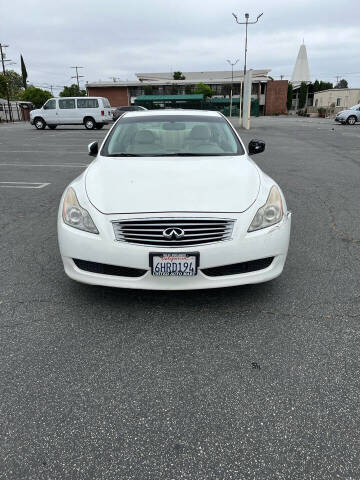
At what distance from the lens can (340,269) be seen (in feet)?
11.6

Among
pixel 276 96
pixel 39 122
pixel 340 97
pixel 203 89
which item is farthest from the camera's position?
pixel 276 96

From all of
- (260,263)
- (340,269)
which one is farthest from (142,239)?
(340,269)

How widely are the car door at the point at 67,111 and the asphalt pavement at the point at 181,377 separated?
22688 mm

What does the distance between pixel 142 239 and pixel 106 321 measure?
66 cm

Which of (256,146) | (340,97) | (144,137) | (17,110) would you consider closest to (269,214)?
(144,137)

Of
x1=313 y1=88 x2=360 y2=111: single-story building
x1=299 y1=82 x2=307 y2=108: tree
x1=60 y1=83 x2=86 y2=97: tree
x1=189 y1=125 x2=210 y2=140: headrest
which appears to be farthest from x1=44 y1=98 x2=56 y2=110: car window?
x1=299 y1=82 x2=307 y2=108: tree

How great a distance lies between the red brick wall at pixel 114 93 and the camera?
72812mm

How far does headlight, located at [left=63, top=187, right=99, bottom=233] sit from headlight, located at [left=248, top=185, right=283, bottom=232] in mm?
1151

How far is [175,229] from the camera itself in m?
2.58

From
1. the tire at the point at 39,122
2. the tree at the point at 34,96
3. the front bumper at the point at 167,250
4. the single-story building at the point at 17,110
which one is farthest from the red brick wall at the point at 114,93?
the front bumper at the point at 167,250

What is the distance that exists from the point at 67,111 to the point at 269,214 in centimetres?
2434

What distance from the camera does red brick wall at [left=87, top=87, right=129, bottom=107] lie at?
72812mm

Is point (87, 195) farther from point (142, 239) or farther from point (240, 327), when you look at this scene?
point (240, 327)

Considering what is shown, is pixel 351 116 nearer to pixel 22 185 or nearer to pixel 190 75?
pixel 22 185
